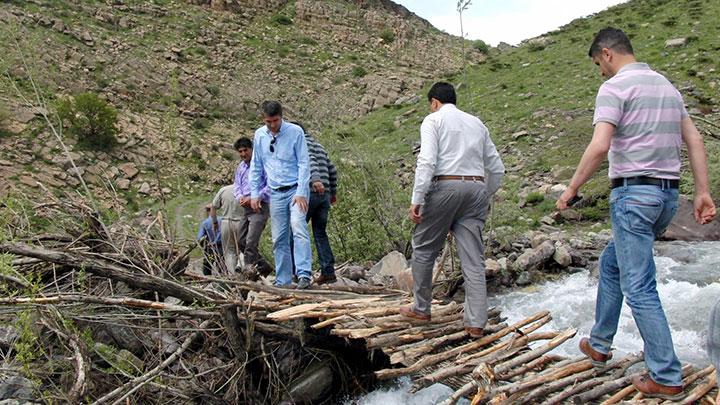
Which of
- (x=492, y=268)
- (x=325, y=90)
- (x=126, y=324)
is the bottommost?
(x=492, y=268)

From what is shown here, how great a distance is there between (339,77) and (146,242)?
3238 centimetres

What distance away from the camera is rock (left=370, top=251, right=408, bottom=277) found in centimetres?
835

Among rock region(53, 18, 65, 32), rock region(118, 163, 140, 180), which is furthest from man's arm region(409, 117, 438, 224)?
rock region(53, 18, 65, 32)

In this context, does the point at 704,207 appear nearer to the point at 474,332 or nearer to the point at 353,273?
the point at 474,332

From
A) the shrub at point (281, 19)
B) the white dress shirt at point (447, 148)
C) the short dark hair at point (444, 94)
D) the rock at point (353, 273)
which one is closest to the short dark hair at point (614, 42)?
the white dress shirt at point (447, 148)

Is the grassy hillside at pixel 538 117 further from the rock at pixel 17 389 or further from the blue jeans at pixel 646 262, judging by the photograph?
the rock at pixel 17 389

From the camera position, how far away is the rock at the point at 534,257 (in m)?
8.62

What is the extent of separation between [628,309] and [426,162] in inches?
154

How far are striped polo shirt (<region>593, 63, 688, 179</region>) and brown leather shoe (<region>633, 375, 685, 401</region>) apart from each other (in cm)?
112

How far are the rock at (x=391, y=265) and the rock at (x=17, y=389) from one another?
4.57 meters

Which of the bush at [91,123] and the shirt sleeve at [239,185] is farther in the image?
the bush at [91,123]

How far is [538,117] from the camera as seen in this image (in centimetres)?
1848

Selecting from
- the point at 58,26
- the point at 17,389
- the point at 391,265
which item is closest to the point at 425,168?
the point at 17,389

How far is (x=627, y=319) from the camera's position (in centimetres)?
658
